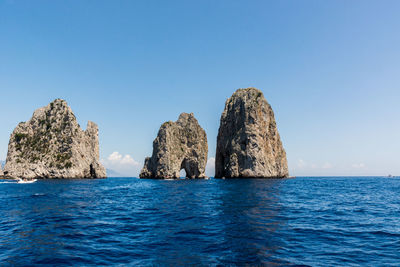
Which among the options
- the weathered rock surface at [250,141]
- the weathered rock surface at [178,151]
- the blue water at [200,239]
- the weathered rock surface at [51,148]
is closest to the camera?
the blue water at [200,239]

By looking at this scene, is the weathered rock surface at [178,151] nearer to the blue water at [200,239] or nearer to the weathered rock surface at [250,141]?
the weathered rock surface at [250,141]

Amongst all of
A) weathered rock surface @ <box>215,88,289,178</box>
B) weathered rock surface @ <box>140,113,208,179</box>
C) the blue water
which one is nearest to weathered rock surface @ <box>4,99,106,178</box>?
weathered rock surface @ <box>140,113,208,179</box>

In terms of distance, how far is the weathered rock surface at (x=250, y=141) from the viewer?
118750 mm

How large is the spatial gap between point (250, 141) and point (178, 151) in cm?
3874

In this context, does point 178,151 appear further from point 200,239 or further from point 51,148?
point 200,239

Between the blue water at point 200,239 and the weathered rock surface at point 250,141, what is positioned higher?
the weathered rock surface at point 250,141

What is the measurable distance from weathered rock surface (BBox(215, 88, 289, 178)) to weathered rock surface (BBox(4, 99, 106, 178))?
3004 inches

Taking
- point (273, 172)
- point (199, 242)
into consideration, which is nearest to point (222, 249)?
point (199, 242)

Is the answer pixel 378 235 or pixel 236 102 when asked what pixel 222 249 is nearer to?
pixel 378 235

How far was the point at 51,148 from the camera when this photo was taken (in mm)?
125250

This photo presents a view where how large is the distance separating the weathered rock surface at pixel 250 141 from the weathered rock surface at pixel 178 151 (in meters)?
13.7

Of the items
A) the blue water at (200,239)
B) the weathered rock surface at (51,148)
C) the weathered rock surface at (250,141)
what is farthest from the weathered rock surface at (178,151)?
the blue water at (200,239)

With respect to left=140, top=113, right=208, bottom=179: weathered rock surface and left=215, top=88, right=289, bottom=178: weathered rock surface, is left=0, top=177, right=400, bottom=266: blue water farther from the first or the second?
left=140, top=113, right=208, bottom=179: weathered rock surface

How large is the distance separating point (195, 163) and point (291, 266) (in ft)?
398
